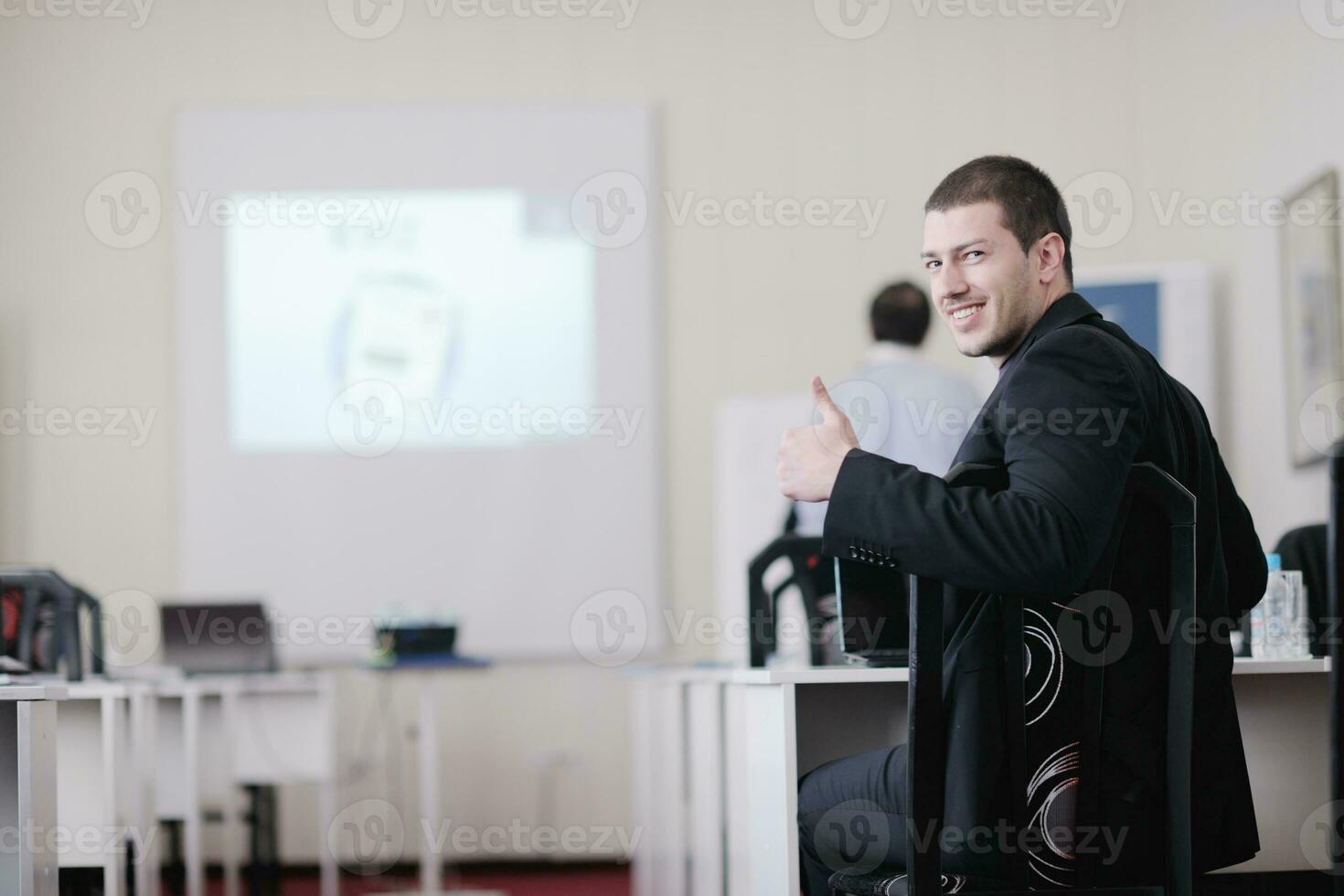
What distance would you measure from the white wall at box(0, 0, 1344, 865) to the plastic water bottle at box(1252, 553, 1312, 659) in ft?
12.3

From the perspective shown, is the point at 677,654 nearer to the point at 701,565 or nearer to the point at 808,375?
the point at 701,565

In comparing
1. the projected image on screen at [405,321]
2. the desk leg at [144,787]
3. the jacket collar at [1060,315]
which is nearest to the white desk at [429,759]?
the desk leg at [144,787]

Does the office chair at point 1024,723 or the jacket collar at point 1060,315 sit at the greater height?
the jacket collar at point 1060,315

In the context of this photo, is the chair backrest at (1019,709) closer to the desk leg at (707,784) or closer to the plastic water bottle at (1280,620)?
Answer: the plastic water bottle at (1280,620)

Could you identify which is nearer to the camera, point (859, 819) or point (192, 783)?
point (859, 819)

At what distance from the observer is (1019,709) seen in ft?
5.29

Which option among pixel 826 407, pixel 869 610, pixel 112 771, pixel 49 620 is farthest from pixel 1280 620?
pixel 49 620

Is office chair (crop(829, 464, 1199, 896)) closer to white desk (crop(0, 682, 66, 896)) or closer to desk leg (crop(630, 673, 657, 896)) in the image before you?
white desk (crop(0, 682, 66, 896))

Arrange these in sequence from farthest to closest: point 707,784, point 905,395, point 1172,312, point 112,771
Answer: point 1172,312, point 905,395, point 707,784, point 112,771

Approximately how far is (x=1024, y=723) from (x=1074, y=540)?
0.20m

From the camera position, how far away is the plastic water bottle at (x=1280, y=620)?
8.82 ft

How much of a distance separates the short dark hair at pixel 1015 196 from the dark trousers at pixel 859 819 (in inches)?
26.3

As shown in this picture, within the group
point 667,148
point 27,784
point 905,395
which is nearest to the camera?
point 27,784

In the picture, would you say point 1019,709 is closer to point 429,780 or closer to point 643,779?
point 429,780
